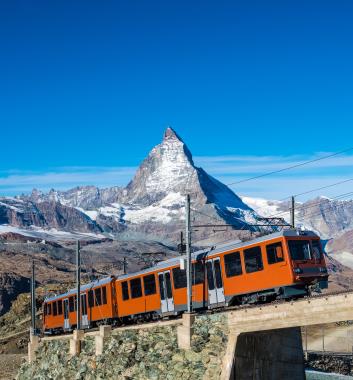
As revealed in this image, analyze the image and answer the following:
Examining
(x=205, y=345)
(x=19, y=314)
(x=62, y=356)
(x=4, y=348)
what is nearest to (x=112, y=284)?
(x=62, y=356)

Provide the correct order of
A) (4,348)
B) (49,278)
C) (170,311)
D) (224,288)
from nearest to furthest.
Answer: (224,288)
(170,311)
(4,348)
(49,278)

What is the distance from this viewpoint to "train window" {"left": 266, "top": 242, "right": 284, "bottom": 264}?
30.2m

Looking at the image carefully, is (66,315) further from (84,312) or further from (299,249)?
(299,249)

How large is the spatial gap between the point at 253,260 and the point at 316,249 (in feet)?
11.5

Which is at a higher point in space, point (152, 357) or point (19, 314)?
point (19, 314)

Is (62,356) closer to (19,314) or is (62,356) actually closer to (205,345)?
(205,345)

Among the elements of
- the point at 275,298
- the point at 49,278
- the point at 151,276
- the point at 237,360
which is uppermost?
the point at 49,278

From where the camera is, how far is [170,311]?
36.9m

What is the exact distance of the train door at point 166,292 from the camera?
3681 cm

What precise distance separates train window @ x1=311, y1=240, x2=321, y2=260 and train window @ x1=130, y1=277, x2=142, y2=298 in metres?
13.4

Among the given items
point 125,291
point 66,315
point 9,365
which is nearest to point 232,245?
point 125,291

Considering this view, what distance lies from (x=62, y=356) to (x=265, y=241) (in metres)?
20.5

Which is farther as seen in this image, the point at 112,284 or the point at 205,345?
the point at 112,284

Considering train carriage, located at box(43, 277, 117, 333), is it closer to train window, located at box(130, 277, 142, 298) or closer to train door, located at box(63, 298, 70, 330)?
train door, located at box(63, 298, 70, 330)
